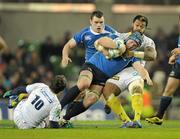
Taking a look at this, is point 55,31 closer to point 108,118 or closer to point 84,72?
point 108,118

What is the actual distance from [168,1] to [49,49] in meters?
5.02

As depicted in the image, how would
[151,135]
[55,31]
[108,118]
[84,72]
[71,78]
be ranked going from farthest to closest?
[55,31] < [71,78] < [108,118] < [84,72] < [151,135]

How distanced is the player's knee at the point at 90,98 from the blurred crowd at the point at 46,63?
27.0 ft

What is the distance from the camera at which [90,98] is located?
1608 cm

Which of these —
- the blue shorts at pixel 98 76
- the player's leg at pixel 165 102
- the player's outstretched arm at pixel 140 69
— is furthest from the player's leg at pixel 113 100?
the player's leg at pixel 165 102

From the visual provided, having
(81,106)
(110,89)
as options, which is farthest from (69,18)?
(81,106)

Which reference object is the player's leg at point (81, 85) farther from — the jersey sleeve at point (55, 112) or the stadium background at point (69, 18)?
the stadium background at point (69, 18)

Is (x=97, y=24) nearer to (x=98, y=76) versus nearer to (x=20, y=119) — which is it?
(x=98, y=76)

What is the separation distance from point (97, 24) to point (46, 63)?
10.4 meters

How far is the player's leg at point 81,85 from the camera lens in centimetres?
1616

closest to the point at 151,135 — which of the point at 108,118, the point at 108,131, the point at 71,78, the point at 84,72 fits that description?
the point at 108,131

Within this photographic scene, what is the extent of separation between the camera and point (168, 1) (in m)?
30.8

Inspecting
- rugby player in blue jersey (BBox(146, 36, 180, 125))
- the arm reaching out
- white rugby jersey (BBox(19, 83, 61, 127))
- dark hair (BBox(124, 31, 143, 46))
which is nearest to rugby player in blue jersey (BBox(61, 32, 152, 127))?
dark hair (BBox(124, 31, 143, 46))

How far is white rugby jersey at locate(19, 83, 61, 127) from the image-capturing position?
15.3 metres
